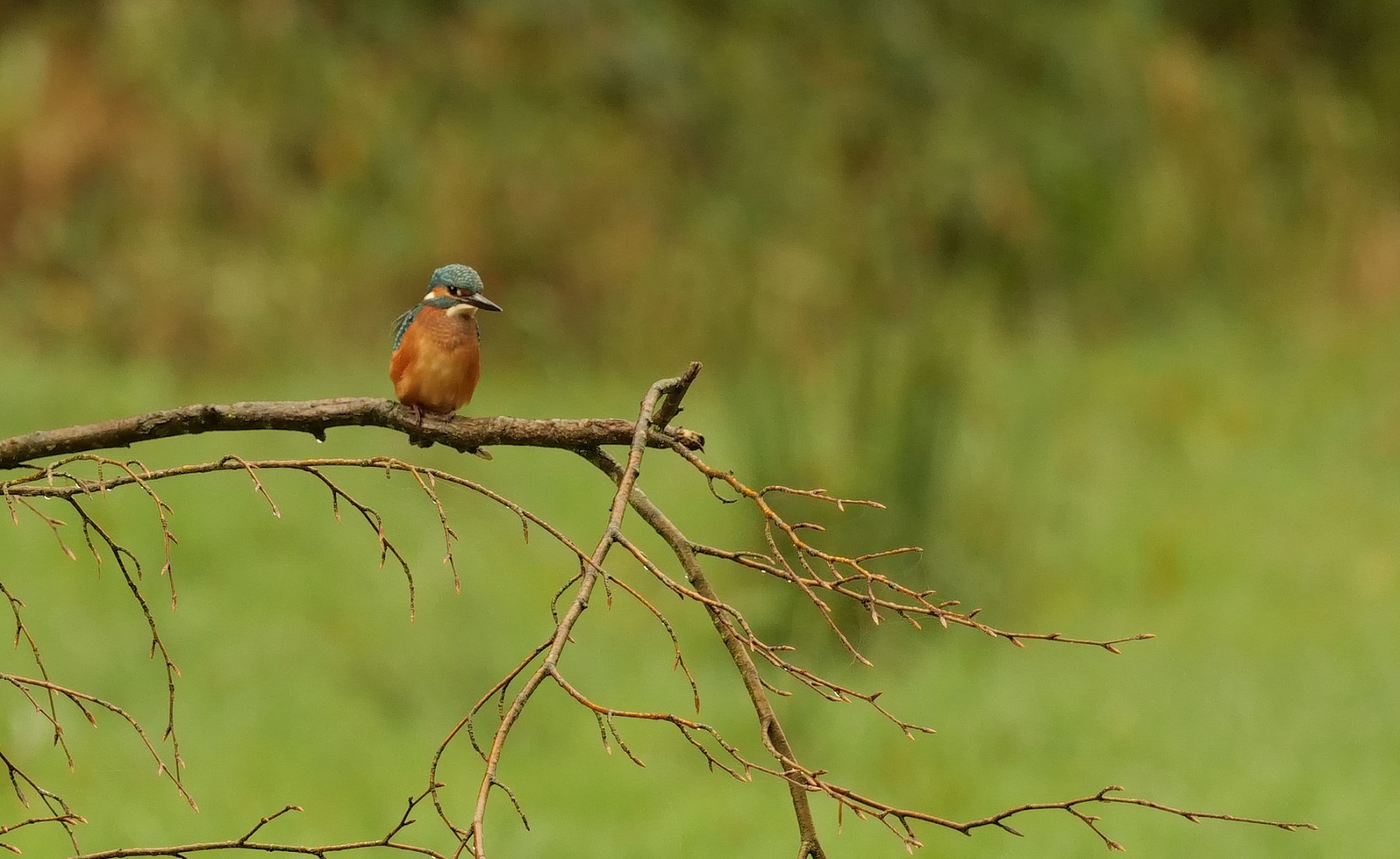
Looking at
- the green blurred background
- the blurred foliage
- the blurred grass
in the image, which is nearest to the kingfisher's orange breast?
the green blurred background

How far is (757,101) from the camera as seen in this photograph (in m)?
8.11

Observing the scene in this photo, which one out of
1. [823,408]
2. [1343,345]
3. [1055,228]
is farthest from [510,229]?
[1343,345]

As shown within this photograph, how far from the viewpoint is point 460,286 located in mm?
1728

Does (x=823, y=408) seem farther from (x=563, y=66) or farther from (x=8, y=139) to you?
(x=8, y=139)

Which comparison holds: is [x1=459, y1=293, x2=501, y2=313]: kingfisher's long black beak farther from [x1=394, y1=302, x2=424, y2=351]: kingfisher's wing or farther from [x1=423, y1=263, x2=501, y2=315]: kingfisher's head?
[x1=394, y1=302, x2=424, y2=351]: kingfisher's wing

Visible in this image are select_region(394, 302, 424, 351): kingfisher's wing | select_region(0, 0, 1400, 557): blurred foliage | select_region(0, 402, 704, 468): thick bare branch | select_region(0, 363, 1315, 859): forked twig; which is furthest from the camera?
select_region(0, 0, 1400, 557): blurred foliage

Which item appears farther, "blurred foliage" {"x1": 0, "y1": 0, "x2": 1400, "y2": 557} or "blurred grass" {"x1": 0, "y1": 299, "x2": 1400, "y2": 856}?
"blurred foliage" {"x1": 0, "y1": 0, "x2": 1400, "y2": 557}

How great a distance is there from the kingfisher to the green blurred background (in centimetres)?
127

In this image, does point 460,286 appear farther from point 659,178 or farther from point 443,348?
point 659,178

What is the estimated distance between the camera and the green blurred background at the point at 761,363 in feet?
12.6

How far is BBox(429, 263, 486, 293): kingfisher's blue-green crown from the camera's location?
1731 millimetres

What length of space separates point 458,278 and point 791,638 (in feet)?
9.05

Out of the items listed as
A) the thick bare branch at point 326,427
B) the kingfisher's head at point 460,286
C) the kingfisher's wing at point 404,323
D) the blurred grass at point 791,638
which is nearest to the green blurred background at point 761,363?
the blurred grass at point 791,638

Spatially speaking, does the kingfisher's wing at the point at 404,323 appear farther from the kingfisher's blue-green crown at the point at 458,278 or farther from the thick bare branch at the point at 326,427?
the thick bare branch at the point at 326,427
